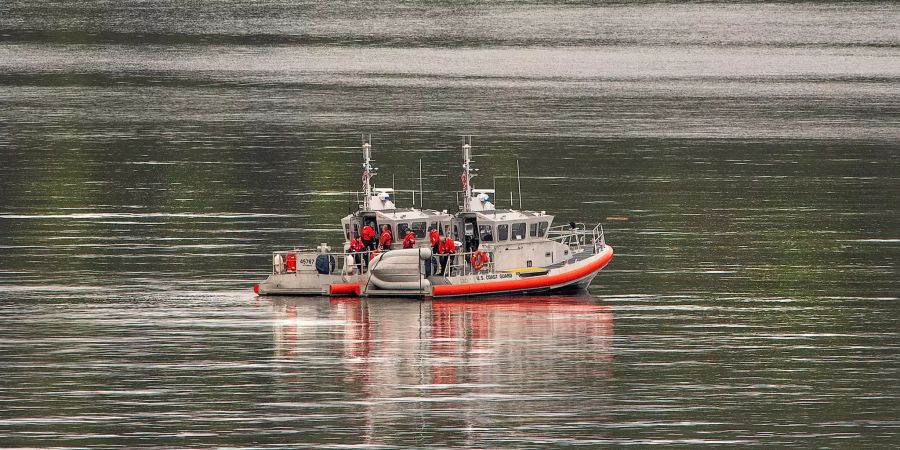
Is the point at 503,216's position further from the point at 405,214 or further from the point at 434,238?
the point at 405,214

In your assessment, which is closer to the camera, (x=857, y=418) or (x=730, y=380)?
(x=857, y=418)

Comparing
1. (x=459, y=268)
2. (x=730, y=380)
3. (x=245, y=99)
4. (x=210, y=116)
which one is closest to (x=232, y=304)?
(x=459, y=268)

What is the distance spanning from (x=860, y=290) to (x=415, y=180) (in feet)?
163

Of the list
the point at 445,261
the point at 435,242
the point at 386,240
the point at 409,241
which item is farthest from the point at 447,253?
the point at 386,240

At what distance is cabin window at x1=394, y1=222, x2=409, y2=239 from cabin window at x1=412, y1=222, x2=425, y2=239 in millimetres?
352

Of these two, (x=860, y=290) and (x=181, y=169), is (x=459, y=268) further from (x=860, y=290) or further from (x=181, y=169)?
(x=181, y=169)

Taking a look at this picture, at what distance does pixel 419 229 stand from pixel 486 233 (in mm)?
2934

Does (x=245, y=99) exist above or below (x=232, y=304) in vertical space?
above

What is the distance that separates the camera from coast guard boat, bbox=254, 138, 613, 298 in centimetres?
7956

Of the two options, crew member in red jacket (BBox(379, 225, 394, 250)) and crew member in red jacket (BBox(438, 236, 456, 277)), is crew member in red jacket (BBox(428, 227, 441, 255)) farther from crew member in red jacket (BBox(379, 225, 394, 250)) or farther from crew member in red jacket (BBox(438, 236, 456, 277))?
crew member in red jacket (BBox(379, 225, 394, 250))

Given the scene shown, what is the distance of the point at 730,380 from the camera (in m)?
62.7

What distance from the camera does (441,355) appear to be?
2653 inches

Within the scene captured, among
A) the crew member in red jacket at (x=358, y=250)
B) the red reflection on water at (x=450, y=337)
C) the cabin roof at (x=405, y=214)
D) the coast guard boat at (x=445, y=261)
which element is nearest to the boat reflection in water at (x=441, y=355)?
the red reflection on water at (x=450, y=337)

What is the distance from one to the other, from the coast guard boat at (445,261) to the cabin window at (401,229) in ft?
0.14
